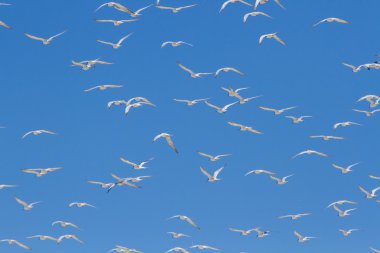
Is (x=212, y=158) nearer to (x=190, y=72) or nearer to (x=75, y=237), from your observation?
(x=190, y=72)

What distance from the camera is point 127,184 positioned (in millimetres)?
84000

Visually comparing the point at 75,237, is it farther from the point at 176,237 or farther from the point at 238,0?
the point at 238,0

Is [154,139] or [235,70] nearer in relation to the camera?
[154,139]

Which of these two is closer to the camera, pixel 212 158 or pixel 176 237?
pixel 212 158

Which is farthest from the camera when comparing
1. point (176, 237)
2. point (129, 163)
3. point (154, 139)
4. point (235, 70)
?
point (176, 237)

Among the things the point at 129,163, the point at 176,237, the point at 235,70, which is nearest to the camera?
the point at 129,163

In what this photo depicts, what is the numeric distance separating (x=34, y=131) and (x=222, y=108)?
14.7m

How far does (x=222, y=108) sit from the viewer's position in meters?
85.1

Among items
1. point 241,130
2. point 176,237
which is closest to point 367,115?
point 241,130

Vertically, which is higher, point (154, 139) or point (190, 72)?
point (190, 72)

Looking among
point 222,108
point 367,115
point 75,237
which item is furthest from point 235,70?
point 75,237

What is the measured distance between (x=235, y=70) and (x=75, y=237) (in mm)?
18487

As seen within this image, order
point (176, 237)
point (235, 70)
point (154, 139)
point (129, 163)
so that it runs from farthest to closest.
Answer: point (176, 237) → point (235, 70) → point (129, 163) → point (154, 139)

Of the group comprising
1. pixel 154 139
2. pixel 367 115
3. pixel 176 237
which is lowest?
pixel 154 139
